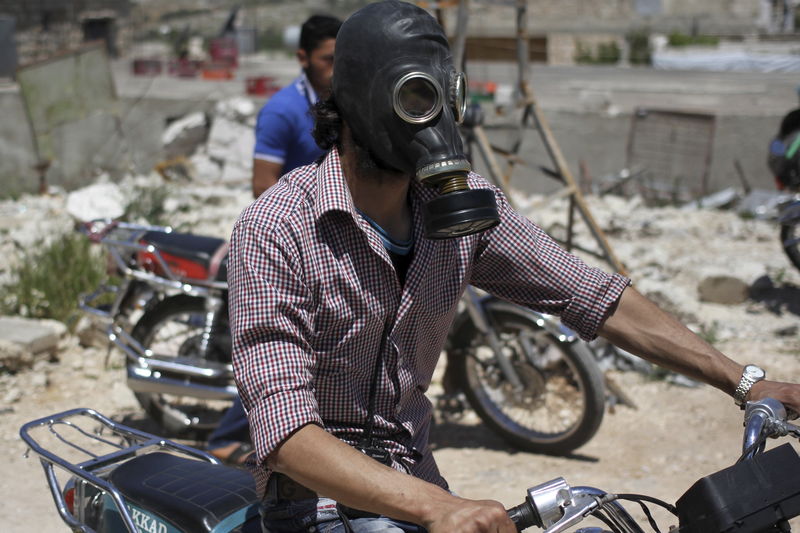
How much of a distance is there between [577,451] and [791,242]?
9.95ft

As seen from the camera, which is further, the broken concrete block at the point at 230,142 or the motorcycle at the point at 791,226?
the broken concrete block at the point at 230,142

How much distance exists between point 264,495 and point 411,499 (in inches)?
17.7

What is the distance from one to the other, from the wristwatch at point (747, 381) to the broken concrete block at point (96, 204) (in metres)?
7.01

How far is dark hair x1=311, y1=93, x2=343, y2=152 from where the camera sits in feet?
→ 5.94

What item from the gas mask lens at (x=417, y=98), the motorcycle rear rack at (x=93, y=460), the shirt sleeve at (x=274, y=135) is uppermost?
the gas mask lens at (x=417, y=98)

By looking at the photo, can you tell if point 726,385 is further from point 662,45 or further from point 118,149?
point 662,45

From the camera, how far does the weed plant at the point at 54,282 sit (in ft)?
20.2

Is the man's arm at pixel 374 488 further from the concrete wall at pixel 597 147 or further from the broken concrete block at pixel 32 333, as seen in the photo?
the concrete wall at pixel 597 147

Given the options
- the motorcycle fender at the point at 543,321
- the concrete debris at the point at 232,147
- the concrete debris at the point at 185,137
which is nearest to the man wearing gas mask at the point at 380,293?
the motorcycle fender at the point at 543,321

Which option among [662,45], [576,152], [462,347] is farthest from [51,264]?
[662,45]

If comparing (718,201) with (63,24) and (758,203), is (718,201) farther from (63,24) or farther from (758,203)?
(63,24)

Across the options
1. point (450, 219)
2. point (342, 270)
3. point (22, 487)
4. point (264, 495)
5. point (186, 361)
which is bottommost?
point (22, 487)

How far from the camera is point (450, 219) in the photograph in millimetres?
1581

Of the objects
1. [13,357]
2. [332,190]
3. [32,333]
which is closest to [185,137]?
[32,333]
